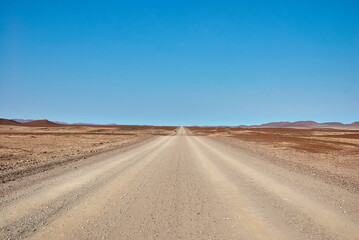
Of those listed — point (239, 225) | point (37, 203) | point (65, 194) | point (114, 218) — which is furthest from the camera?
point (65, 194)

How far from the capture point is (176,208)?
5.84 metres

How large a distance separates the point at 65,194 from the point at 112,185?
1509 millimetres

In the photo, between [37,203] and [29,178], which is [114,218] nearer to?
[37,203]

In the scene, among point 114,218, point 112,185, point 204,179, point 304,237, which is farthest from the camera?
point 204,179

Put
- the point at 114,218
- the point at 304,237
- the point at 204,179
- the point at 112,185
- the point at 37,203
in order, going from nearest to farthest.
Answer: the point at 304,237
the point at 114,218
the point at 37,203
the point at 112,185
the point at 204,179

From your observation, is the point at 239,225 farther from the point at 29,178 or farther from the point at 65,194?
the point at 29,178

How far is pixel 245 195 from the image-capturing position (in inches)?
274

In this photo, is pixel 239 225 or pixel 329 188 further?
pixel 329 188

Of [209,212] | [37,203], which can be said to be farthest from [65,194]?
[209,212]

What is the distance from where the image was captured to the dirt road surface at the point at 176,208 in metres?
4.51

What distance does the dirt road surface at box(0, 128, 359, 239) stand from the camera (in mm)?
4508

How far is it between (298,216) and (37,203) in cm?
616

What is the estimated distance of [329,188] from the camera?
26.4 ft

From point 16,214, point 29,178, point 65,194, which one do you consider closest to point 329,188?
point 65,194
